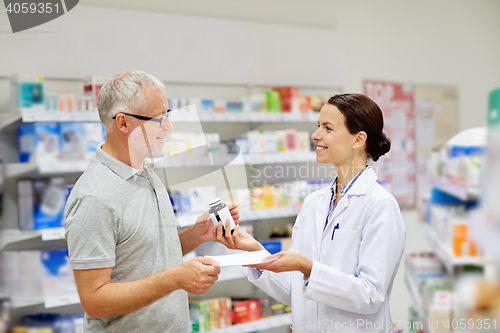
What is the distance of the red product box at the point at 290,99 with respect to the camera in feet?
13.1

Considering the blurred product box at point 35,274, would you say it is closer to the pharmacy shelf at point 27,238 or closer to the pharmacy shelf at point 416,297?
the pharmacy shelf at point 27,238

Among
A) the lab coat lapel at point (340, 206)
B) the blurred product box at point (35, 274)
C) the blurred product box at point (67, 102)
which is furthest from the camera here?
the blurred product box at point (67, 102)

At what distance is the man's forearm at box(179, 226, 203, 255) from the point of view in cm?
193

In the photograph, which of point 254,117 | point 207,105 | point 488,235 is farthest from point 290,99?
point 488,235

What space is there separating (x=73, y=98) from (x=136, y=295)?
2015mm

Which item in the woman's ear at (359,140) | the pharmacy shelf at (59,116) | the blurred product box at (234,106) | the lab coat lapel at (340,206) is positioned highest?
the blurred product box at (234,106)

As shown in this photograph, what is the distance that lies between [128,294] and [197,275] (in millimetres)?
244

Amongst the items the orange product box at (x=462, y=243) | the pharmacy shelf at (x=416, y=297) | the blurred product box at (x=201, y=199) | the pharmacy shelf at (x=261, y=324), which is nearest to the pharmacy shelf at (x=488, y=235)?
the orange product box at (x=462, y=243)

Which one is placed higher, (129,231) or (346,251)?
(129,231)

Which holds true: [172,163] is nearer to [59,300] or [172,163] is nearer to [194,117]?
[194,117]

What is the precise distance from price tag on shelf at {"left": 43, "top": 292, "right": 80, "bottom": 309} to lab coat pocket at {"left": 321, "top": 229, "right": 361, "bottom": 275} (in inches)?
77.2

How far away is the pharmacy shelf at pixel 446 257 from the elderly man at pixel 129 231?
0.74 m

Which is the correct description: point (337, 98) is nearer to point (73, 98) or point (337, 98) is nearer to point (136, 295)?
point (136, 295)

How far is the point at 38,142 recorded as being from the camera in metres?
2.98
